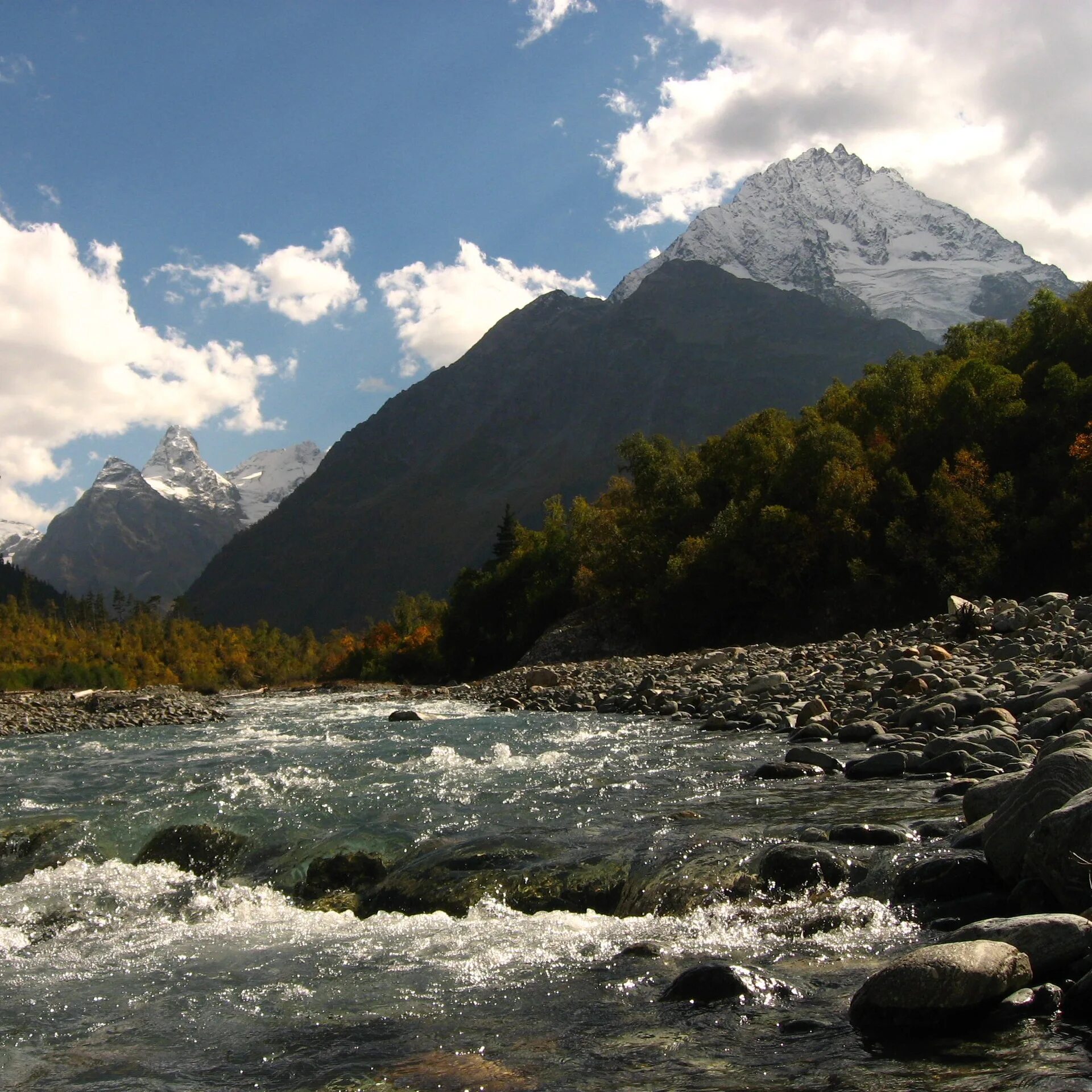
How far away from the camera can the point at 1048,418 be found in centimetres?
5053

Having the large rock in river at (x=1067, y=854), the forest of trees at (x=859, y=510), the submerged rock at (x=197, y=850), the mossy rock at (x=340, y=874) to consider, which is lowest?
the mossy rock at (x=340, y=874)

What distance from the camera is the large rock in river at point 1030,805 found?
7500 millimetres

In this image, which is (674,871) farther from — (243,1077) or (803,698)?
Answer: (803,698)

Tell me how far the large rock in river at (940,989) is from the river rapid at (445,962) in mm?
164

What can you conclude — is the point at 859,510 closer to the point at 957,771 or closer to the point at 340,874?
the point at 957,771

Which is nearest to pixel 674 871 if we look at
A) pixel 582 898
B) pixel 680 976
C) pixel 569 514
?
pixel 582 898

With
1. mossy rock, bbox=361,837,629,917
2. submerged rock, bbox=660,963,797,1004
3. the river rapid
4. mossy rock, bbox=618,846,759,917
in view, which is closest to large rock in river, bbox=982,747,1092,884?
the river rapid

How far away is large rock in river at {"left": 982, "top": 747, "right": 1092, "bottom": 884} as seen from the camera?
750cm

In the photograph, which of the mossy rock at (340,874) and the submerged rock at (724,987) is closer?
the submerged rock at (724,987)

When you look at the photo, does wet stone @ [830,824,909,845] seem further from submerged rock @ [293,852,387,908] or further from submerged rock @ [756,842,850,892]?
submerged rock @ [293,852,387,908]

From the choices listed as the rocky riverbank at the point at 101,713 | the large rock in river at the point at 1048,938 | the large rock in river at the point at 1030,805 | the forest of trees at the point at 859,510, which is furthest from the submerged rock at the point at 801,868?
the forest of trees at the point at 859,510

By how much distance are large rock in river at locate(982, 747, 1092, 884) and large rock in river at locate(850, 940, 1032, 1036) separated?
78.3 inches

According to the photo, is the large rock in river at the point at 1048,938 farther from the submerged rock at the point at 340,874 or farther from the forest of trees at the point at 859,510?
the forest of trees at the point at 859,510

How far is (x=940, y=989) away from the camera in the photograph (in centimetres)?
544
